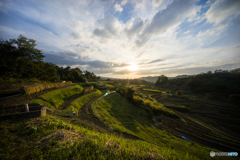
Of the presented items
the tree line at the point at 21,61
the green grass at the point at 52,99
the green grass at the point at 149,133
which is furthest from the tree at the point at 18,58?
the green grass at the point at 149,133

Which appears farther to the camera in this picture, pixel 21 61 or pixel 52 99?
pixel 21 61

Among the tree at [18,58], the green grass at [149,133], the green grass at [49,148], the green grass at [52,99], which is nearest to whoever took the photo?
the green grass at [49,148]

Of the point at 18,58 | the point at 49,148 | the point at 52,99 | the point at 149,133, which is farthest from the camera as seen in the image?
the point at 18,58

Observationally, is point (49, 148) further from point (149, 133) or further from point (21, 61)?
point (21, 61)

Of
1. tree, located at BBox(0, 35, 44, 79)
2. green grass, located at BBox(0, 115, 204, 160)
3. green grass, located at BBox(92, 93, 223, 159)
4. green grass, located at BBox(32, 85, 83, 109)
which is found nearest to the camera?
green grass, located at BBox(0, 115, 204, 160)

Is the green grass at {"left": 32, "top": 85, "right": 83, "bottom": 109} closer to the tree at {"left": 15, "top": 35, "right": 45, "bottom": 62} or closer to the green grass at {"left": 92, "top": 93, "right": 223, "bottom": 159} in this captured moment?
the green grass at {"left": 92, "top": 93, "right": 223, "bottom": 159}

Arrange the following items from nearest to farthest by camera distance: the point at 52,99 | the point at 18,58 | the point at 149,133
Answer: the point at 52,99
the point at 149,133
the point at 18,58

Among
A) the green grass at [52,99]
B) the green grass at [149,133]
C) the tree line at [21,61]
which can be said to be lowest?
the green grass at [149,133]

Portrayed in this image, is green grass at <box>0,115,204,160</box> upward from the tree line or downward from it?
Result: downward

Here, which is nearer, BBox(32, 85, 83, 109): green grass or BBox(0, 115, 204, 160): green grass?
BBox(0, 115, 204, 160): green grass

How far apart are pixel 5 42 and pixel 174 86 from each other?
113 meters

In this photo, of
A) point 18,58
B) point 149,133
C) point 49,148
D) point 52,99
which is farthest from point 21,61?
point 149,133

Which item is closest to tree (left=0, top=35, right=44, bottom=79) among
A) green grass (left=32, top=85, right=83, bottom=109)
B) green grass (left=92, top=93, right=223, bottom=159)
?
green grass (left=32, top=85, right=83, bottom=109)

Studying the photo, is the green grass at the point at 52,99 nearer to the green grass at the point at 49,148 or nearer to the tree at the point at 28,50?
the green grass at the point at 49,148
